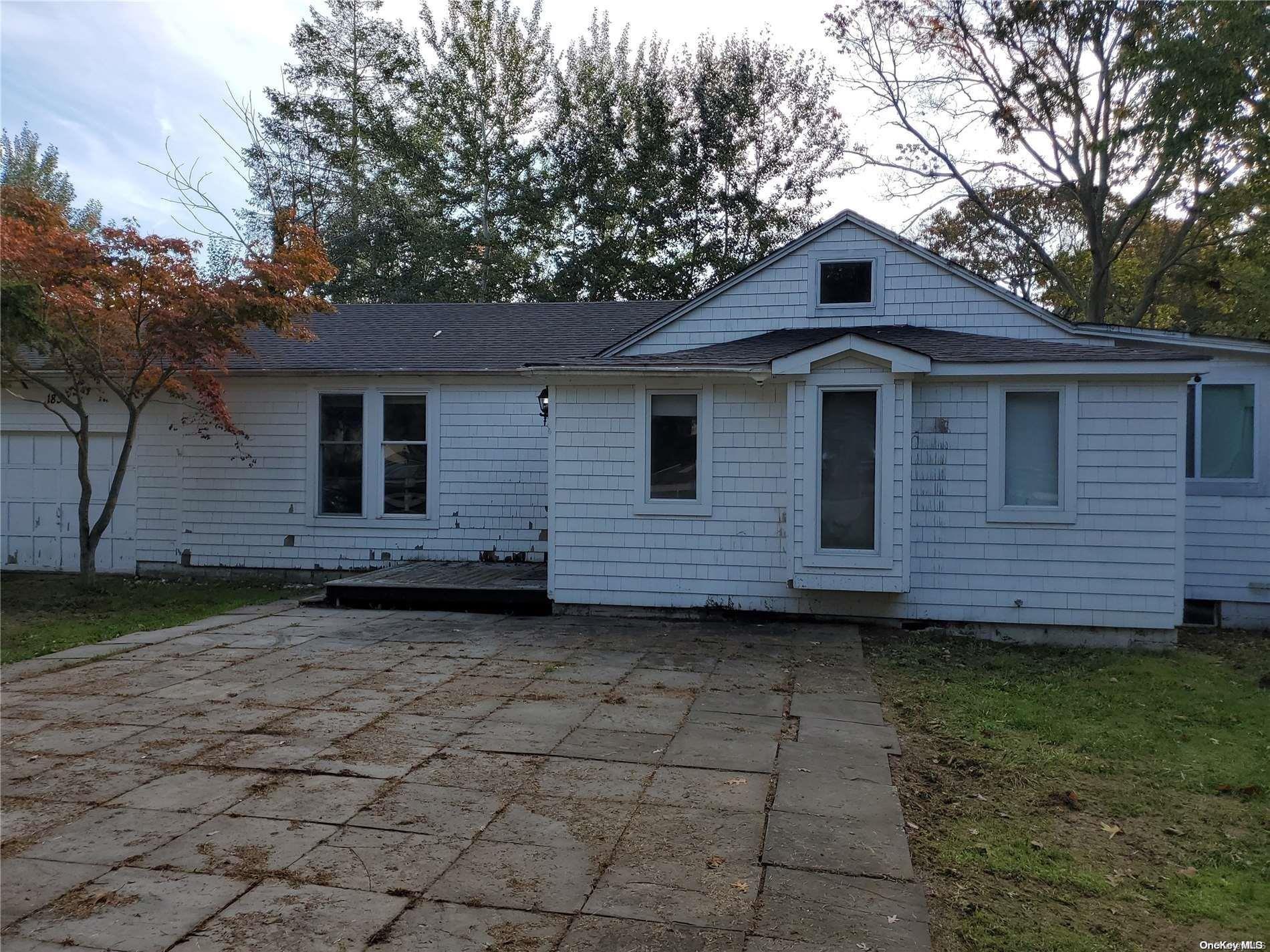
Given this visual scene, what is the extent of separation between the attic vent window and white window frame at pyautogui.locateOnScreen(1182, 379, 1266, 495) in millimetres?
4008

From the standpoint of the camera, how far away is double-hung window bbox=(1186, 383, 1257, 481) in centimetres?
1030

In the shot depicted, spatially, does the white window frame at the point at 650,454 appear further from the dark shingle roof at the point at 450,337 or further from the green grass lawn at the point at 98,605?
the green grass lawn at the point at 98,605

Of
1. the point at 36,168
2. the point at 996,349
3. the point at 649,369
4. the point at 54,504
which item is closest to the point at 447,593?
the point at 649,369

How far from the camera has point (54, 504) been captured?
13.7 meters

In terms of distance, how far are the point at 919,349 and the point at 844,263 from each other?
184 centimetres

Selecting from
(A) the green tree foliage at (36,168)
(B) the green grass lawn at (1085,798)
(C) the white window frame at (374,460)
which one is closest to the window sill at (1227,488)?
(B) the green grass lawn at (1085,798)

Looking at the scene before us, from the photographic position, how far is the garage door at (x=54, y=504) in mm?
13609

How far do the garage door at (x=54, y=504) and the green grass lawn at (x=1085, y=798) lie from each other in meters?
11.7

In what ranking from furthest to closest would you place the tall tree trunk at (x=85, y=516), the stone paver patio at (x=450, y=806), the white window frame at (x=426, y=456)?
the white window frame at (x=426, y=456), the tall tree trunk at (x=85, y=516), the stone paver patio at (x=450, y=806)

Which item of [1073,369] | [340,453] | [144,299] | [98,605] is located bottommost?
[98,605]

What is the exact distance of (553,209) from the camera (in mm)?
27828

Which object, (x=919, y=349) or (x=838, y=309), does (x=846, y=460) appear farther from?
(x=838, y=309)

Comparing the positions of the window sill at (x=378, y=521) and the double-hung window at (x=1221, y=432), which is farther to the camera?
the window sill at (x=378, y=521)

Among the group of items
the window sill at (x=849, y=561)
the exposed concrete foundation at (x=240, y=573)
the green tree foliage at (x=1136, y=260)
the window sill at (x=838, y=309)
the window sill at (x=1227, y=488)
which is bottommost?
the exposed concrete foundation at (x=240, y=573)
